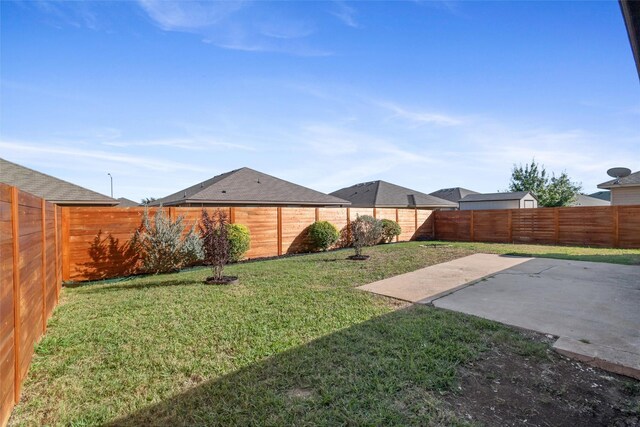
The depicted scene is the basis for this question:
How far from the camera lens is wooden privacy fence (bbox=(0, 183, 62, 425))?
1992 millimetres

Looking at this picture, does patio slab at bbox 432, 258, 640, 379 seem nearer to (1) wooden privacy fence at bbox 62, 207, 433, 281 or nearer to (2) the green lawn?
(2) the green lawn

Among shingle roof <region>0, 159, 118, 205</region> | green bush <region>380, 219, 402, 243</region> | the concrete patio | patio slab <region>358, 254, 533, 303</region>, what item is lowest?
patio slab <region>358, 254, 533, 303</region>

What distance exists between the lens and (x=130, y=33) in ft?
24.0

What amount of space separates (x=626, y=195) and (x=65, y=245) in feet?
73.3

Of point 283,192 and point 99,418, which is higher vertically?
point 283,192

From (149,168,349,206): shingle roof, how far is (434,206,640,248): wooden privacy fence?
6.92 metres

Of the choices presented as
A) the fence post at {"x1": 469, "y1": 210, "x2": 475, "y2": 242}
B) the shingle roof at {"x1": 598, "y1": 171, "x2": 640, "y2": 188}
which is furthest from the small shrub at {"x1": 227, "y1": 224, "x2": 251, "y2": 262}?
the shingle roof at {"x1": 598, "y1": 171, "x2": 640, "y2": 188}

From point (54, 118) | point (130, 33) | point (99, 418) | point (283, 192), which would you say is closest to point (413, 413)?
point (99, 418)

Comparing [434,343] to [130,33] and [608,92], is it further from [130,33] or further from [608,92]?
[608,92]

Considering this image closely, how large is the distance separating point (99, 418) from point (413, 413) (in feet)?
7.47

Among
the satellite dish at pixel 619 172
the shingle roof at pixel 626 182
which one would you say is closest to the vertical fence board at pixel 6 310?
the satellite dish at pixel 619 172

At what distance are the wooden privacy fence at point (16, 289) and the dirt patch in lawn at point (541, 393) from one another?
10.4ft

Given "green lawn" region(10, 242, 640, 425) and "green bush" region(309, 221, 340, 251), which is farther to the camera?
"green bush" region(309, 221, 340, 251)

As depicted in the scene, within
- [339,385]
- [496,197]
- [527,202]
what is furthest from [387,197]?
[339,385]
